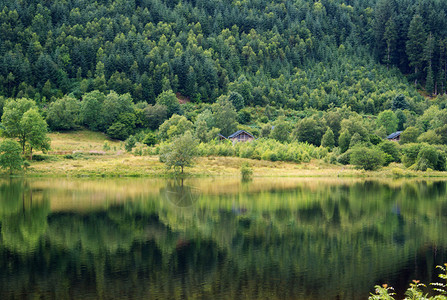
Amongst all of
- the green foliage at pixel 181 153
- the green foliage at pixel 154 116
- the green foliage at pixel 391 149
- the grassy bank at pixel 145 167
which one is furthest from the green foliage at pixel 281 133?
the green foliage at pixel 181 153

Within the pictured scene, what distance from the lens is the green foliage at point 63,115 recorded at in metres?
112

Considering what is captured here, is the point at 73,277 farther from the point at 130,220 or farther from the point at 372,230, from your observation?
the point at 372,230

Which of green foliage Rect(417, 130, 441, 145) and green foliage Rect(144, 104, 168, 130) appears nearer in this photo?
green foliage Rect(417, 130, 441, 145)

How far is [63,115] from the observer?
113 meters

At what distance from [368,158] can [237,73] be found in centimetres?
8113

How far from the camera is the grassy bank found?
76.9 m

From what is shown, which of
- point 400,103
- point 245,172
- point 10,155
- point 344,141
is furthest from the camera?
point 400,103

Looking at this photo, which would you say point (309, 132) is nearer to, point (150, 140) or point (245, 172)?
point (150, 140)

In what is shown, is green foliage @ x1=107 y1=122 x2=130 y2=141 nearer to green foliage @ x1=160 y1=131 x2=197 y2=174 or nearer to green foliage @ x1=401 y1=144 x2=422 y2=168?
green foliage @ x1=160 y1=131 x2=197 y2=174

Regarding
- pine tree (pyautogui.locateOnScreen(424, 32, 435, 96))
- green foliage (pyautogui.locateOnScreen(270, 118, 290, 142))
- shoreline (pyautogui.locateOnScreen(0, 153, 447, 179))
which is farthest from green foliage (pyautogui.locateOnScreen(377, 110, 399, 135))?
pine tree (pyautogui.locateOnScreen(424, 32, 435, 96))

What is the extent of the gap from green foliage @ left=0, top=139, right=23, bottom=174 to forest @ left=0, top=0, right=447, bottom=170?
8.90m

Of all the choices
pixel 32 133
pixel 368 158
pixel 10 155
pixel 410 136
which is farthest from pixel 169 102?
pixel 10 155

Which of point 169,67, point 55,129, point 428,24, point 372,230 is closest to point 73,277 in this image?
point 372,230

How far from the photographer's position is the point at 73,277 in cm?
2581
